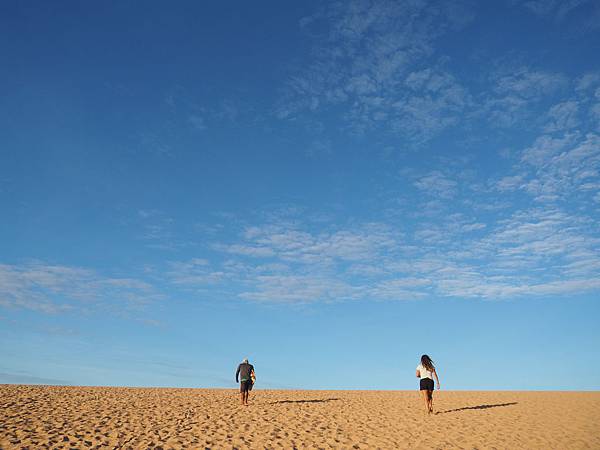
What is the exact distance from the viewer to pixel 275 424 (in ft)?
58.8

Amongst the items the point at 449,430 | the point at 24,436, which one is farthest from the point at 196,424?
the point at 449,430

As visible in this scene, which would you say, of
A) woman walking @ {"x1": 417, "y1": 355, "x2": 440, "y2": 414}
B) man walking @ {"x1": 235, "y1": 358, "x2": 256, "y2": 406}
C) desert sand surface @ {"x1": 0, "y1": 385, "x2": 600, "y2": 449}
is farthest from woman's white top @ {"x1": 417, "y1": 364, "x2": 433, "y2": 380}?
man walking @ {"x1": 235, "y1": 358, "x2": 256, "y2": 406}

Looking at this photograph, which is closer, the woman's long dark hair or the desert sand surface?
the desert sand surface

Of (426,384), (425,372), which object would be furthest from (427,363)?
(426,384)

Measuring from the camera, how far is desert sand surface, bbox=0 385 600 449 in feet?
49.0

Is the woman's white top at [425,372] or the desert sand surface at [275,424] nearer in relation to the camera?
the desert sand surface at [275,424]

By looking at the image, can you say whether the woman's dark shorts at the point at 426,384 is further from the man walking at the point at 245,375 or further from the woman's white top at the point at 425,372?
the man walking at the point at 245,375

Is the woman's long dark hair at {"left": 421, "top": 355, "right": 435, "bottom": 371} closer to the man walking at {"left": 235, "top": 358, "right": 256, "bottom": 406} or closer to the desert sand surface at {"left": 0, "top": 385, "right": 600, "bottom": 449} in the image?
the desert sand surface at {"left": 0, "top": 385, "right": 600, "bottom": 449}

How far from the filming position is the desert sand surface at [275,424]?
14.9m

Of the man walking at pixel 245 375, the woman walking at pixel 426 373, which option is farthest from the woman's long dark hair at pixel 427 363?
the man walking at pixel 245 375

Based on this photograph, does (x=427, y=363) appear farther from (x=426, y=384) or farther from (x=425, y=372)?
(x=426, y=384)

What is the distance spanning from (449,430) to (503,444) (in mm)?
2141

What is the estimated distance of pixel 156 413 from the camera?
19375 millimetres

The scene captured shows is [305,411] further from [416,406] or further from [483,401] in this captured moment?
[483,401]
